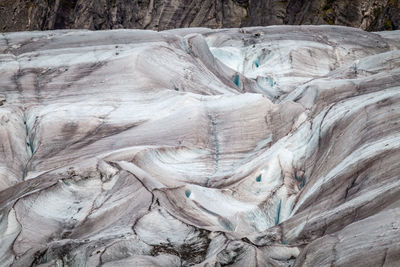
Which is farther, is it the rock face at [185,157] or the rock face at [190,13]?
the rock face at [190,13]

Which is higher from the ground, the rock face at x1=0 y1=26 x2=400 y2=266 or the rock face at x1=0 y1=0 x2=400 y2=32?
the rock face at x1=0 y1=26 x2=400 y2=266

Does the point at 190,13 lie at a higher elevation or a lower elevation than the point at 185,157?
lower

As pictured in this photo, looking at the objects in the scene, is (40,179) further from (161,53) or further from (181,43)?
(181,43)

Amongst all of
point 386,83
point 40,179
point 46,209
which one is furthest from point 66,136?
point 386,83

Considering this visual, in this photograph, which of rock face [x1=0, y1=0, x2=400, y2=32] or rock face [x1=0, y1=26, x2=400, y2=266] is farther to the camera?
rock face [x1=0, y1=0, x2=400, y2=32]

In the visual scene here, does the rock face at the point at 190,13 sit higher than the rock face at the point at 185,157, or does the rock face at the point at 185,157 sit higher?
the rock face at the point at 185,157
